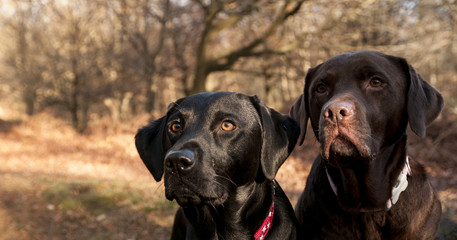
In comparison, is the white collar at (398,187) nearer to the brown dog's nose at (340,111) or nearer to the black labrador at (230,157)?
the black labrador at (230,157)

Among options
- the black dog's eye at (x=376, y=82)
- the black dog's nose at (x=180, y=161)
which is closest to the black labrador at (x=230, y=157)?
the black dog's nose at (x=180, y=161)

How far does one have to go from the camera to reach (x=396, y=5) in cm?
1216

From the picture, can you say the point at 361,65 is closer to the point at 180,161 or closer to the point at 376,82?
the point at 376,82

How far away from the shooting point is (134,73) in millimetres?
22484

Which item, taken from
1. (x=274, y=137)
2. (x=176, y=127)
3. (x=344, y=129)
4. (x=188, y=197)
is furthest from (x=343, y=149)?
(x=176, y=127)

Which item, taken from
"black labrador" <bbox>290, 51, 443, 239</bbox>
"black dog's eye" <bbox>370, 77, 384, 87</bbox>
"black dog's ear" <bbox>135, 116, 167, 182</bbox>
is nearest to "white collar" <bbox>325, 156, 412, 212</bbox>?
"black labrador" <bbox>290, 51, 443, 239</bbox>

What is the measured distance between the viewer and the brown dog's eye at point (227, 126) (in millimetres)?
2801

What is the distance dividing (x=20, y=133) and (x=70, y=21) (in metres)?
6.67

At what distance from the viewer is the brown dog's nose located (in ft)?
8.45

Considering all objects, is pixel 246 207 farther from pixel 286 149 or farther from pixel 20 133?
pixel 20 133

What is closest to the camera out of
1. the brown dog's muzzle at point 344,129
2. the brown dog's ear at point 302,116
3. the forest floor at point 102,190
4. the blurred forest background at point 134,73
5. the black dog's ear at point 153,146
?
the brown dog's muzzle at point 344,129

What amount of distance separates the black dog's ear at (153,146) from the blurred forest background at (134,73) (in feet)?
1.01

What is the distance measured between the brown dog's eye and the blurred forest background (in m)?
0.65

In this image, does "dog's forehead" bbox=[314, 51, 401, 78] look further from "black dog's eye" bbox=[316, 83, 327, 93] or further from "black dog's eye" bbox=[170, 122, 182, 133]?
"black dog's eye" bbox=[170, 122, 182, 133]
